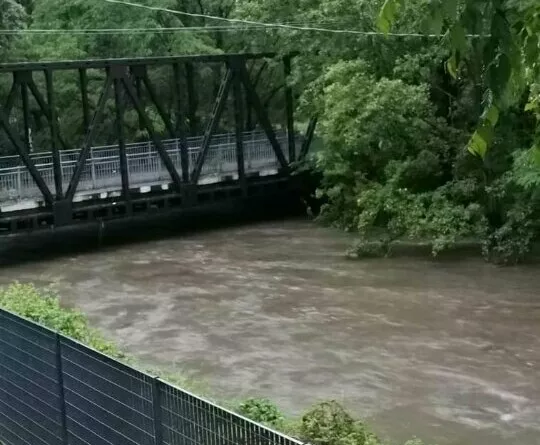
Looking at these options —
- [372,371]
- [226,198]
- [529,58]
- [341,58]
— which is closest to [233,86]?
[226,198]

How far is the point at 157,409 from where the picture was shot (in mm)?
5109

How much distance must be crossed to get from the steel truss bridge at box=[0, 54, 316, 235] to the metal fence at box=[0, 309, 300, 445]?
18.5m

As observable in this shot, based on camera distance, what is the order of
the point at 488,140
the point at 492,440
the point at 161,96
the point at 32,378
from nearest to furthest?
the point at 488,140 → the point at 32,378 → the point at 492,440 → the point at 161,96

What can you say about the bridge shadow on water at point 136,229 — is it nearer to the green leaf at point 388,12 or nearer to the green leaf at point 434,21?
the green leaf at point 388,12

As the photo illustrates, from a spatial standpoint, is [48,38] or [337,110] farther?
[48,38]

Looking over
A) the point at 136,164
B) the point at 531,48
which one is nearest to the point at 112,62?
the point at 136,164

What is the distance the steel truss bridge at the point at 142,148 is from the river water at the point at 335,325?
1.81m

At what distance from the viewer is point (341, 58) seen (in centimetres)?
2555

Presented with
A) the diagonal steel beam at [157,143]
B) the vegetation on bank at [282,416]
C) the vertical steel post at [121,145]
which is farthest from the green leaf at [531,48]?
the diagonal steel beam at [157,143]

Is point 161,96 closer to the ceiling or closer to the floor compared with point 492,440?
closer to the ceiling

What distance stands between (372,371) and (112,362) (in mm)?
8196

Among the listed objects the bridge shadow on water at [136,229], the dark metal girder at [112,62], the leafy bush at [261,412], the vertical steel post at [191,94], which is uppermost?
the dark metal girder at [112,62]

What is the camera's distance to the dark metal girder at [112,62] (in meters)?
25.4

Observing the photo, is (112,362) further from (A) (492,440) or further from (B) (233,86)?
(B) (233,86)
